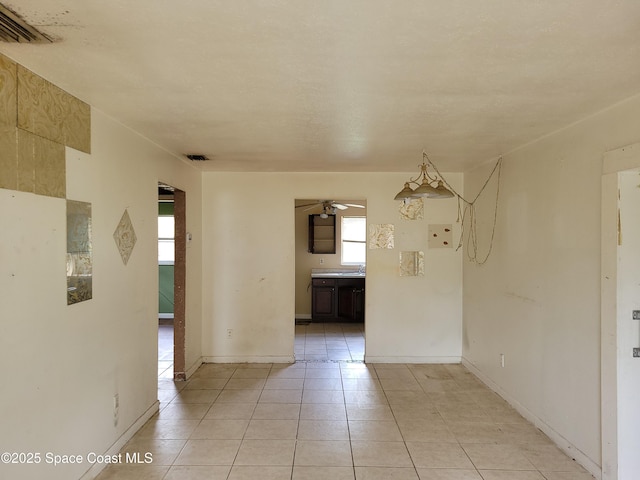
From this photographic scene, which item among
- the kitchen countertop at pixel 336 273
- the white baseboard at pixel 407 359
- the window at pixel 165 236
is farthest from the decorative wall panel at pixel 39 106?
the window at pixel 165 236

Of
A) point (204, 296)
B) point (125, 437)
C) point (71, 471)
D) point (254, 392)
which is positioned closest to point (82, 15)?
point (71, 471)

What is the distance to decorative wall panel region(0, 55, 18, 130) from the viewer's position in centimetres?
170

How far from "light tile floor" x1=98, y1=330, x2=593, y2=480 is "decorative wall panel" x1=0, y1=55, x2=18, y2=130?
2.10 m

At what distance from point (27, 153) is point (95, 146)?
0.63 m

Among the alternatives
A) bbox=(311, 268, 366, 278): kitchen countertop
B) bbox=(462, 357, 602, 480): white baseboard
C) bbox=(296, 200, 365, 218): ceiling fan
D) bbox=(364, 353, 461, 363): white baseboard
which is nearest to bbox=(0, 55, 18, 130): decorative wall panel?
bbox=(462, 357, 602, 480): white baseboard

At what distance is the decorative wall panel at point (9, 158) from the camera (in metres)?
1.70

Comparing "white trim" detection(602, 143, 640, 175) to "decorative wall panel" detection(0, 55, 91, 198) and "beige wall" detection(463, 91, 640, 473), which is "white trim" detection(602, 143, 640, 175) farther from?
"decorative wall panel" detection(0, 55, 91, 198)

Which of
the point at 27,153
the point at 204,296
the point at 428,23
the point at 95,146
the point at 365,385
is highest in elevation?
the point at 428,23

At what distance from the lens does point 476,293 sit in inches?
170

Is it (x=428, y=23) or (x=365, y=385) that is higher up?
(x=428, y=23)

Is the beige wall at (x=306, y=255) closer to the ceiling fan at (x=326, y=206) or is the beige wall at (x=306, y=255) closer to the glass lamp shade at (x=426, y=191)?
the ceiling fan at (x=326, y=206)

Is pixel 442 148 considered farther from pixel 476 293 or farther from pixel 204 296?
pixel 204 296

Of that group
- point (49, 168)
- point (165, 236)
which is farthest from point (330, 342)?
point (49, 168)

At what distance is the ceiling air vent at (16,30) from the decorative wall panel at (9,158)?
39 cm
